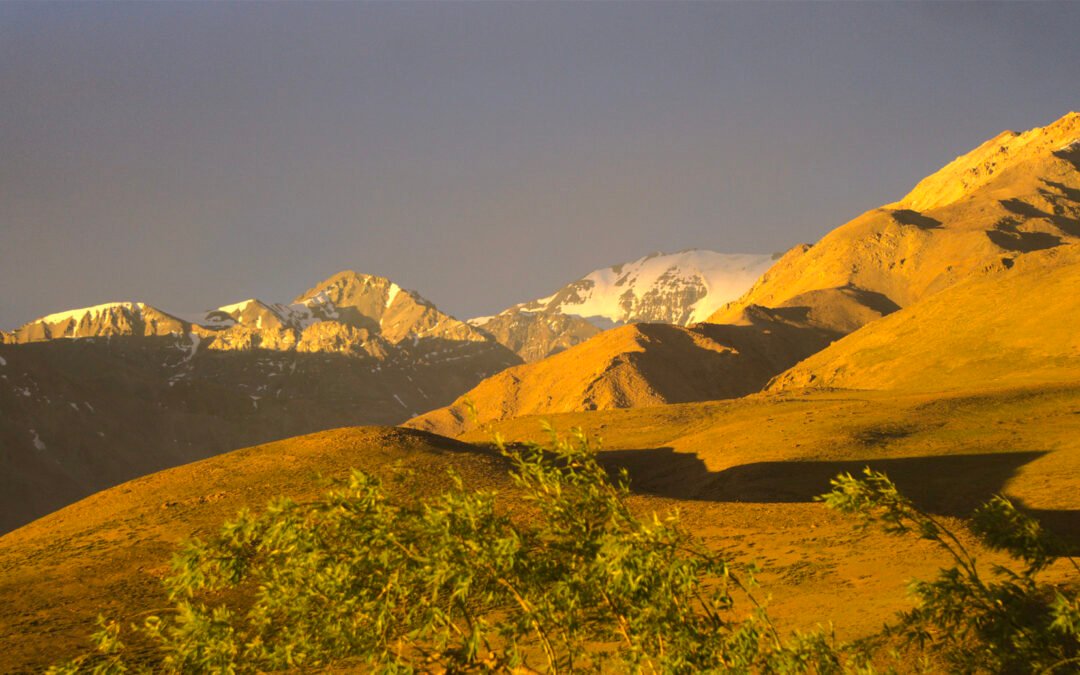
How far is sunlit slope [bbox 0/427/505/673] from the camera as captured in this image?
40188mm

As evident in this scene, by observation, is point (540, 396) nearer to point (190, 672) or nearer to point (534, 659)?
point (534, 659)

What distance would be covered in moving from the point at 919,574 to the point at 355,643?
28296 millimetres

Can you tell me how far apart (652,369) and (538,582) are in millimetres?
150532

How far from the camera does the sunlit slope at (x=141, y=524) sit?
4019 cm

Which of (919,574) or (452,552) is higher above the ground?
(452,552)

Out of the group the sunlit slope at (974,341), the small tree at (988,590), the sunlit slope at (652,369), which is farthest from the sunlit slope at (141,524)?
the sunlit slope at (652,369)

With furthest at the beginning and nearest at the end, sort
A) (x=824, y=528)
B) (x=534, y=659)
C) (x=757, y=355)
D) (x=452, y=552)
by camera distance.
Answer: (x=757, y=355), (x=824, y=528), (x=534, y=659), (x=452, y=552)

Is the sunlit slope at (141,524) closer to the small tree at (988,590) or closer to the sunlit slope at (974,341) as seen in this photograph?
the small tree at (988,590)

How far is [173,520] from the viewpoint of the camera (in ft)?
193

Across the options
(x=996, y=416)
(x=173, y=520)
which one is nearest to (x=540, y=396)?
(x=996, y=416)

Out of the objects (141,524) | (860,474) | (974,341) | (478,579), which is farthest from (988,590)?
(974,341)

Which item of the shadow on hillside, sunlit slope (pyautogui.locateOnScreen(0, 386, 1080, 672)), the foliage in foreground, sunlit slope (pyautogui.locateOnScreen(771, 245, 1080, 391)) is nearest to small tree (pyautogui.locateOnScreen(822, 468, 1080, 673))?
the foliage in foreground

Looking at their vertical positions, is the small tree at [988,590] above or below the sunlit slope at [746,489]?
above

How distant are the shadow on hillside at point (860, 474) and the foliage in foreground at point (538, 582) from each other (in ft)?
128
